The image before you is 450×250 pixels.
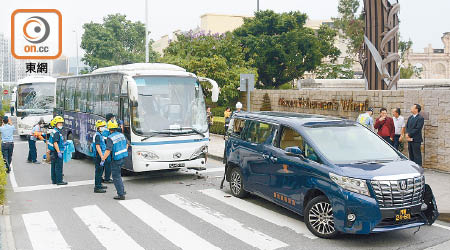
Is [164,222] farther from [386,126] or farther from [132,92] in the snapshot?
[386,126]

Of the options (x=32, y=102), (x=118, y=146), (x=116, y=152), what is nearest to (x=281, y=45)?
(x=32, y=102)

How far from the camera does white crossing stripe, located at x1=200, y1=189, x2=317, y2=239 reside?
881 centimetres

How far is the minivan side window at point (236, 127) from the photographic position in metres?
11.1

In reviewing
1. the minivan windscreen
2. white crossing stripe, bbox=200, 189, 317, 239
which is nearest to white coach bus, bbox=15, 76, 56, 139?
white crossing stripe, bbox=200, 189, 317, 239

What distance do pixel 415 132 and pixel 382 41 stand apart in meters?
7.71

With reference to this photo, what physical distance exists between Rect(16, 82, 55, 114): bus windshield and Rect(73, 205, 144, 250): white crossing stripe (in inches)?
661

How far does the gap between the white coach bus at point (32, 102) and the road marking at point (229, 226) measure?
646 inches

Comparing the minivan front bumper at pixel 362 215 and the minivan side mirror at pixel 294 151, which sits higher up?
the minivan side mirror at pixel 294 151

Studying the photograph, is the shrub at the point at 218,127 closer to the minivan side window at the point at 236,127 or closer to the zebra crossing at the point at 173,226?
the minivan side window at the point at 236,127

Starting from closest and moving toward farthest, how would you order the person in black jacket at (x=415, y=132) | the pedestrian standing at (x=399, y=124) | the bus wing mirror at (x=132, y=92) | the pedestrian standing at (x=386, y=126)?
the bus wing mirror at (x=132, y=92) → the person in black jacket at (x=415, y=132) → the pedestrian standing at (x=386, y=126) → the pedestrian standing at (x=399, y=124)

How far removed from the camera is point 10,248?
760 centimetres

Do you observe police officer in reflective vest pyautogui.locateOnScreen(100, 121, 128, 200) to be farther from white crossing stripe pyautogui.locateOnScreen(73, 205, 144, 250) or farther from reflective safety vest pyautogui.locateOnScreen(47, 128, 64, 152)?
reflective safety vest pyautogui.locateOnScreen(47, 128, 64, 152)

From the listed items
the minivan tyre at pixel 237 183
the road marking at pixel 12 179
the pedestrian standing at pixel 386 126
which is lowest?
the road marking at pixel 12 179

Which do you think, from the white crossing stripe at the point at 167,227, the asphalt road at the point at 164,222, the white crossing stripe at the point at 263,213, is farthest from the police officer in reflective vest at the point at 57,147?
the white crossing stripe at the point at 263,213
